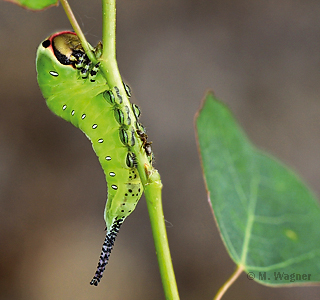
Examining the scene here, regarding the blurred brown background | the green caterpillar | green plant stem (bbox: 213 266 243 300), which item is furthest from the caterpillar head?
the blurred brown background

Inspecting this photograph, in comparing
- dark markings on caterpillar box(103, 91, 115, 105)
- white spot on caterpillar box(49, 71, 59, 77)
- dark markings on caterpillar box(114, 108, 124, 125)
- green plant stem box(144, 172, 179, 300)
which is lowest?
green plant stem box(144, 172, 179, 300)

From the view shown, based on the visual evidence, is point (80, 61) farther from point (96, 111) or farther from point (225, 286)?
point (225, 286)

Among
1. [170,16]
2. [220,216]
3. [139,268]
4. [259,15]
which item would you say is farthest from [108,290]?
[259,15]

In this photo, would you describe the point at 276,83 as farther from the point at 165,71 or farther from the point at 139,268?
the point at 139,268

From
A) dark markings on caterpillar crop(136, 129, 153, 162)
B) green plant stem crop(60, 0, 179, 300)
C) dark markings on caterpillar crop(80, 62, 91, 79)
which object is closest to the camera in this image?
Result: green plant stem crop(60, 0, 179, 300)

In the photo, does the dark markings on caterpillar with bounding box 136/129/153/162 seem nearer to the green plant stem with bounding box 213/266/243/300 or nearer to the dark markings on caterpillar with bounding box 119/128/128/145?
the dark markings on caterpillar with bounding box 119/128/128/145

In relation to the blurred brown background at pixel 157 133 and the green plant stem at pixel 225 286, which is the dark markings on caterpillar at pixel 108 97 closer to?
the green plant stem at pixel 225 286

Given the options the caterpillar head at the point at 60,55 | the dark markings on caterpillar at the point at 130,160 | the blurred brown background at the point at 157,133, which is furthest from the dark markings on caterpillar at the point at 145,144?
the blurred brown background at the point at 157,133
